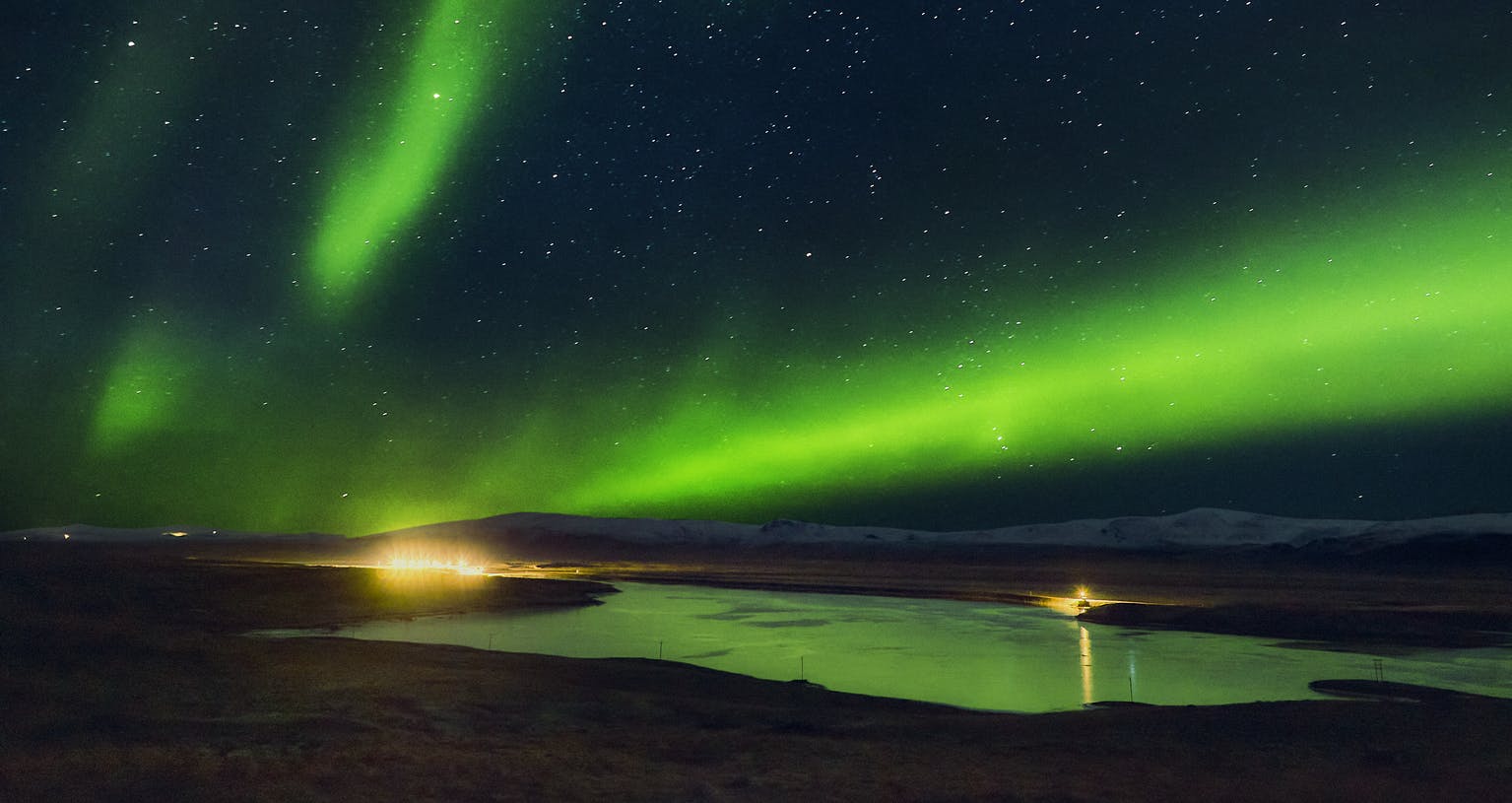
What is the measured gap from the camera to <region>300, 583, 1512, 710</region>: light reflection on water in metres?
30.3

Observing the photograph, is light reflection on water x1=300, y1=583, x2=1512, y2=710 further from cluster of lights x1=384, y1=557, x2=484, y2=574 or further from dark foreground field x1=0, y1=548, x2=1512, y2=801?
cluster of lights x1=384, y1=557, x2=484, y2=574

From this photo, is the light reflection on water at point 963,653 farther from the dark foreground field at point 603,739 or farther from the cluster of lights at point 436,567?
the cluster of lights at point 436,567

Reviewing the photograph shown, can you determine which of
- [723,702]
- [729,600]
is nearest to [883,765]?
[723,702]

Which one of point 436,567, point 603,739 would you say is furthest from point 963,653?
point 436,567

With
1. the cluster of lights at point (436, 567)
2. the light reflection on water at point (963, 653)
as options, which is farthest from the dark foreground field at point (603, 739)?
the cluster of lights at point (436, 567)

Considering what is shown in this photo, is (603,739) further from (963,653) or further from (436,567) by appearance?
(436,567)

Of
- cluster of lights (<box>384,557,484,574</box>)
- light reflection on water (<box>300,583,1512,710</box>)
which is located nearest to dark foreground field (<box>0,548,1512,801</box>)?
light reflection on water (<box>300,583,1512,710</box>)

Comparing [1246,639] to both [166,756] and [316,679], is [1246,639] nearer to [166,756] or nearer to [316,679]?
[316,679]

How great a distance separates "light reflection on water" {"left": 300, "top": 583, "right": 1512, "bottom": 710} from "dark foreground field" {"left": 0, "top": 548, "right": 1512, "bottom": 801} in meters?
4.79

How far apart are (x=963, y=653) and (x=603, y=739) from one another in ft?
79.7

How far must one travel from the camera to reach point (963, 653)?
4016 centimetres

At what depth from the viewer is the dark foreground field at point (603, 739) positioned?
14953mm

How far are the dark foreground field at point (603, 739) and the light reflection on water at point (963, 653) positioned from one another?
4.79 meters

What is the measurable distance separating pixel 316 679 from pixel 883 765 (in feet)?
51.5
